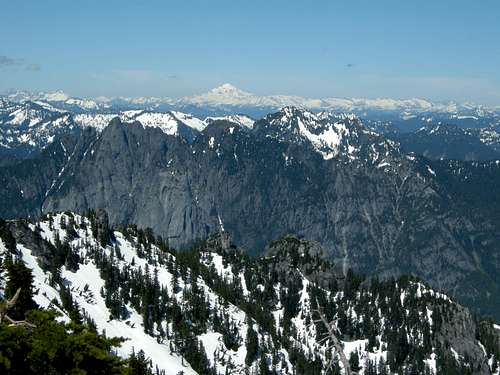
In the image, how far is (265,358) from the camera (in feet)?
648

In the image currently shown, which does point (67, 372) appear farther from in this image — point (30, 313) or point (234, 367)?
point (234, 367)

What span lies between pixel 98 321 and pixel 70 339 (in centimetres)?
15325

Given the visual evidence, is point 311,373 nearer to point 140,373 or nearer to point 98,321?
point 98,321

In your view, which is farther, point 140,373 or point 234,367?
point 234,367

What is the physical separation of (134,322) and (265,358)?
45.5m

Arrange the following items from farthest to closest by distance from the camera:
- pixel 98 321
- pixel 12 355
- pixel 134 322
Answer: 1. pixel 134 322
2. pixel 98 321
3. pixel 12 355

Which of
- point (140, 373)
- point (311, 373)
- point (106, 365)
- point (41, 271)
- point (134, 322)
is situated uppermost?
point (106, 365)

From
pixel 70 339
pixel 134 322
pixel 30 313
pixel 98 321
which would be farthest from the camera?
pixel 134 322

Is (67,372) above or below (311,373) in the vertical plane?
above

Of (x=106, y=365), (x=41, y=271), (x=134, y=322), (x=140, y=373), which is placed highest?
(x=106, y=365)

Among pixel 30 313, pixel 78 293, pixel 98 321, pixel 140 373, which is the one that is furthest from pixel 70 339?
pixel 78 293

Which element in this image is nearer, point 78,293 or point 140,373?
point 140,373

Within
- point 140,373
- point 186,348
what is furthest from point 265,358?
point 140,373

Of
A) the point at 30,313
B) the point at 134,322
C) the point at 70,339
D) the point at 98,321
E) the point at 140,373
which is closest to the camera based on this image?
the point at 70,339
